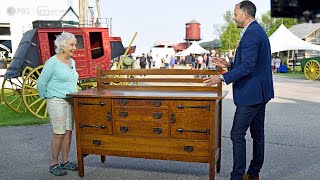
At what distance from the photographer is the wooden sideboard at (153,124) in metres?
3.31

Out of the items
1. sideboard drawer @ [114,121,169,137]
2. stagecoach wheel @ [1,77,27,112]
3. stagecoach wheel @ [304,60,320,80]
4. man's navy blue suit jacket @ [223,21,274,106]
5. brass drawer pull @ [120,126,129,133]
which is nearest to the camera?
man's navy blue suit jacket @ [223,21,274,106]

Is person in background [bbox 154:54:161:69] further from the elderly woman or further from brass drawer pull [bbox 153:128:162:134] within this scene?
brass drawer pull [bbox 153:128:162:134]

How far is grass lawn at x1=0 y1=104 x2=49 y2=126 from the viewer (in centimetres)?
670

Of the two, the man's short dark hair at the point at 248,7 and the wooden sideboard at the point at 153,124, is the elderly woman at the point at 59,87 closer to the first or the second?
the wooden sideboard at the point at 153,124

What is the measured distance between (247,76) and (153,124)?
103 centimetres

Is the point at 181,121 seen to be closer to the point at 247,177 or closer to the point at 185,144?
the point at 185,144

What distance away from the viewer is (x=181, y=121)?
3.36 m

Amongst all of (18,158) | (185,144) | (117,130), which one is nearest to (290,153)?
(185,144)

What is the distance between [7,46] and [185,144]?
17.5m

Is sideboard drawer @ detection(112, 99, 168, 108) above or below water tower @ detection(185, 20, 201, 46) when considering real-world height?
below

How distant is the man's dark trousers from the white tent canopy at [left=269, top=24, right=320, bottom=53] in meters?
18.7

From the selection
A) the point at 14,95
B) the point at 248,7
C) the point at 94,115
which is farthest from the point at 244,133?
the point at 14,95

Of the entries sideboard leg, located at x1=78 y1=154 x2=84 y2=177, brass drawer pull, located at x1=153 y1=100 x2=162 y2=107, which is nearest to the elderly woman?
sideboard leg, located at x1=78 y1=154 x2=84 y2=177

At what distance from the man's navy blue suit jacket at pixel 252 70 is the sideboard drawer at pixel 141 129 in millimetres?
786
